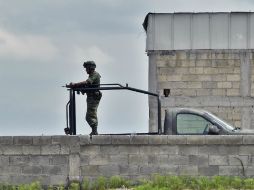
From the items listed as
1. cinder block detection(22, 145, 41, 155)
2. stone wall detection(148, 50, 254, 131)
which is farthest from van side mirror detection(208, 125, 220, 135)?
stone wall detection(148, 50, 254, 131)

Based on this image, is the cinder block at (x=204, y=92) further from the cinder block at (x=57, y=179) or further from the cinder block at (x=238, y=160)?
the cinder block at (x=57, y=179)

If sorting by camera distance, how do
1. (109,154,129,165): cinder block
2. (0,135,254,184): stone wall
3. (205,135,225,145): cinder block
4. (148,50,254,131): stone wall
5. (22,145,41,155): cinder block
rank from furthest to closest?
(148,50,254,131): stone wall → (22,145,41,155): cinder block → (109,154,129,165): cinder block → (0,135,254,184): stone wall → (205,135,225,145): cinder block

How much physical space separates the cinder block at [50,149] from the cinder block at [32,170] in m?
0.34

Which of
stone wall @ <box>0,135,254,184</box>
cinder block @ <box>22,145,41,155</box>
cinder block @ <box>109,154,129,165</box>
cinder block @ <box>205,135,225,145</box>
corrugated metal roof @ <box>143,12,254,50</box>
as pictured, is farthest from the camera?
corrugated metal roof @ <box>143,12,254,50</box>

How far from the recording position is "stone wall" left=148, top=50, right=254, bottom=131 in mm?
23438

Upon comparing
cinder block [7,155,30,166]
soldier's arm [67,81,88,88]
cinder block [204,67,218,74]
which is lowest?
cinder block [7,155,30,166]

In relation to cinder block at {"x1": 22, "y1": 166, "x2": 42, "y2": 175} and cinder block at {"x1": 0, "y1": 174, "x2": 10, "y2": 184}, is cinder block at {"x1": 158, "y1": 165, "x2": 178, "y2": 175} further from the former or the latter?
cinder block at {"x1": 0, "y1": 174, "x2": 10, "y2": 184}

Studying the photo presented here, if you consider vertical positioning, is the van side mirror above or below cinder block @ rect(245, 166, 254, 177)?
above

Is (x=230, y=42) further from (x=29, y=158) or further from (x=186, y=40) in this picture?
(x=29, y=158)

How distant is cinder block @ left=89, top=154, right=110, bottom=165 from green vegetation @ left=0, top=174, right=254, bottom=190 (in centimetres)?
32

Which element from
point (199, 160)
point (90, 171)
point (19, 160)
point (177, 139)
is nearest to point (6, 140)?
point (19, 160)

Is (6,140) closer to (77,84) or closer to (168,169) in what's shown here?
(77,84)

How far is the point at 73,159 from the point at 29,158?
0.90 metres

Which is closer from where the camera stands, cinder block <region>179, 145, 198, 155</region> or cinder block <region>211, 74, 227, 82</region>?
cinder block <region>179, 145, 198, 155</region>
